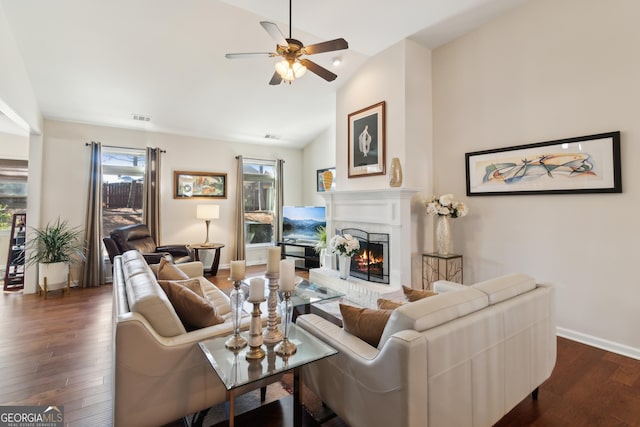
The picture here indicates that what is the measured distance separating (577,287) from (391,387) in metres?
2.70

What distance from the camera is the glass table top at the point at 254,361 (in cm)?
136

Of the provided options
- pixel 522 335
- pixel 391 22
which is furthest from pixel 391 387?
pixel 391 22

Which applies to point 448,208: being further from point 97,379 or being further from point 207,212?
point 207,212

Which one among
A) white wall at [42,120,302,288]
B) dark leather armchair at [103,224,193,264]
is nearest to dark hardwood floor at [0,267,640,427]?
dark leather armchair at [103,224,193,264]

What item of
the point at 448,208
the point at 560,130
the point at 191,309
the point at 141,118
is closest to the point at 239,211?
the point at 141,118

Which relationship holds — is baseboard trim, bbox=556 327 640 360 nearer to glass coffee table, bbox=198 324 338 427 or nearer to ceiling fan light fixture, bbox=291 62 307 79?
glass coffee table, bbox=198 324 338 427

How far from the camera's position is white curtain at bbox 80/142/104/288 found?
187 inches

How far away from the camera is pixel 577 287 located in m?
2.91

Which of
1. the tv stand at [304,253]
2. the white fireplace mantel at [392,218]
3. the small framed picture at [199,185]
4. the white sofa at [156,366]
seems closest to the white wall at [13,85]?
the small framed picture at [199,185]

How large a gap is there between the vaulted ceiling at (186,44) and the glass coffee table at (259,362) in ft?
10.7

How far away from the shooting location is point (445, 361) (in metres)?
1.35

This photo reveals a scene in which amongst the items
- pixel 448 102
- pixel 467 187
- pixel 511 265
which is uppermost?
pixel 448 102

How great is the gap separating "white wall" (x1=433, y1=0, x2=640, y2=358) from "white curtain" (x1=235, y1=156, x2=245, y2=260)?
3960mm

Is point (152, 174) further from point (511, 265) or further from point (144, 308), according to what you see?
point (511, 265)
